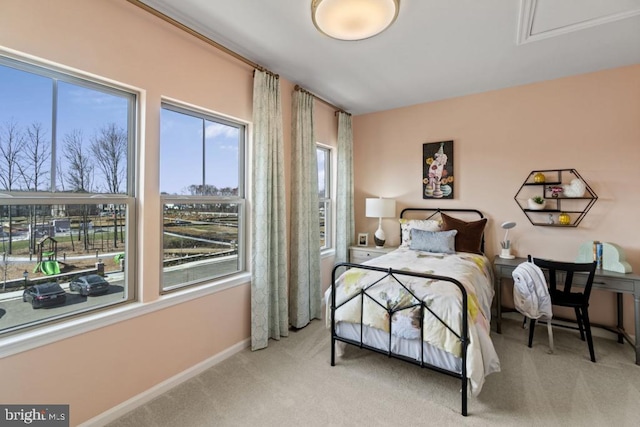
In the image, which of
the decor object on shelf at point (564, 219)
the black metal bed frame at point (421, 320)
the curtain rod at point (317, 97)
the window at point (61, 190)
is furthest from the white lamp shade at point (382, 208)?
the window at point (61, 190)

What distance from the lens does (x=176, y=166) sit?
2.32m

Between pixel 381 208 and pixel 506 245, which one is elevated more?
pixel 381 208

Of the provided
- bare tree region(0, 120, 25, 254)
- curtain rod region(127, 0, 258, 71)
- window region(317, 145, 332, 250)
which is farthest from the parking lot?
window region(317, 145, 332, 250)

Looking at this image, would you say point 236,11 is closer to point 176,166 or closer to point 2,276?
point 176,166

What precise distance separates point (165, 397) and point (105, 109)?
2055mm

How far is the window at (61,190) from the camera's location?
1.55 metres

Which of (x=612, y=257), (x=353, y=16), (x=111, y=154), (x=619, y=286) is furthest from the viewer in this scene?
(x=612, y=257)

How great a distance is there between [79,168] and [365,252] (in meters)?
3.20

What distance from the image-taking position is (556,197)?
312 centimetres

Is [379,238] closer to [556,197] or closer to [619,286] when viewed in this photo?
[556,197]

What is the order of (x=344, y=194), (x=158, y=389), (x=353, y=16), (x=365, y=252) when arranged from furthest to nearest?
(x=344, y=194), (x=365, y=252), (x=158, y=389), (x=353, y=16)

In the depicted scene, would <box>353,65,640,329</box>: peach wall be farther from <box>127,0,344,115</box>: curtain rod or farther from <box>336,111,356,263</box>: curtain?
<box>127,0,344,115</box>: curtain rod

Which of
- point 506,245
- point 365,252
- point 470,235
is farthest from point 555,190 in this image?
point 365,252

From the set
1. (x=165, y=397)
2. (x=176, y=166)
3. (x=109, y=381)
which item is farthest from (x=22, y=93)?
(x=165, y=397)
